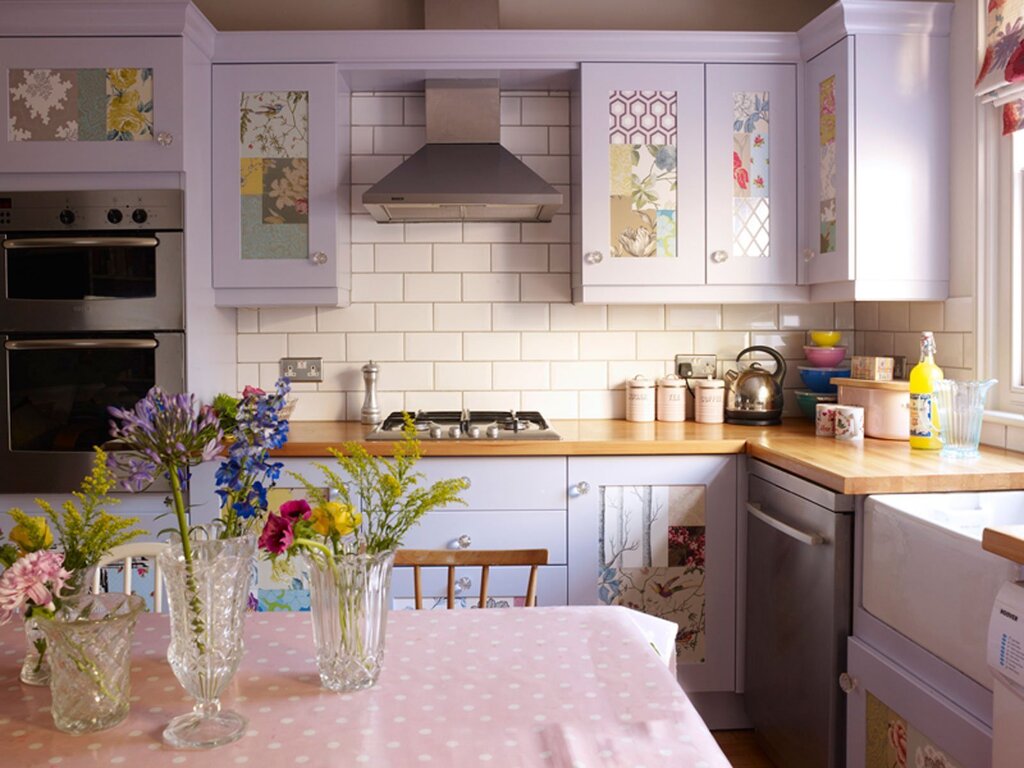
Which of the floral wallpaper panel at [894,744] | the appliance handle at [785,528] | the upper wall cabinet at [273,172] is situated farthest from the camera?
the upper wall cabinet at [273,172]

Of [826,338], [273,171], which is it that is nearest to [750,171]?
[826,338]

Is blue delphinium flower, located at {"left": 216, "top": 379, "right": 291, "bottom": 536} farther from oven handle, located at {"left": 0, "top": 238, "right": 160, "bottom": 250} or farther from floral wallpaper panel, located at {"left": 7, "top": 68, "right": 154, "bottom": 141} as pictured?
floral wallpaper panel, located at {"left": 7, "top": 68, "right": 154, "bottom": 141}

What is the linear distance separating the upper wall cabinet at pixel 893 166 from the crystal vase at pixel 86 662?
242 centimetres

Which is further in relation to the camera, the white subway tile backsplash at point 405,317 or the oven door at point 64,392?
the white subway tile backsplash at point 405,317

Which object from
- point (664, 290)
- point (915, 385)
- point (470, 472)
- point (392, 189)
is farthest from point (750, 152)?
point (470, 472)

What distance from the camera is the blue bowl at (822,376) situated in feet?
10.9

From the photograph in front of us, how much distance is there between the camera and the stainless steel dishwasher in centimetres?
220

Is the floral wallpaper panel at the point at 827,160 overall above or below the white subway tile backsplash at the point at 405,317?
above

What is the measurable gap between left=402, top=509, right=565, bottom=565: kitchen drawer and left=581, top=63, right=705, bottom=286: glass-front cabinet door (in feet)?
2.73

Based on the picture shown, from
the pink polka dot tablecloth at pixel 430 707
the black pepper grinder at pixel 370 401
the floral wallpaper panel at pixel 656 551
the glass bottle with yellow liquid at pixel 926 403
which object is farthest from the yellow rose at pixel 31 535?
the glass bottle with yellow liquid at pixel 926 403

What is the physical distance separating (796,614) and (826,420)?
29.2 inches

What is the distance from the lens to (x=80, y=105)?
2.84 metres

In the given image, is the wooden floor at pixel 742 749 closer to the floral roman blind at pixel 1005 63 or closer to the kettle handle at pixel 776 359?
the kettle handle at pixel 776 359

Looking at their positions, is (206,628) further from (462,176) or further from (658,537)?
(462,176)
